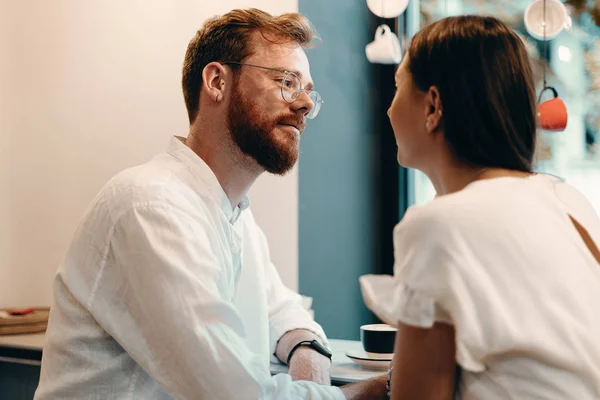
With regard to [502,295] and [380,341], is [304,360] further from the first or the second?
[502,295]

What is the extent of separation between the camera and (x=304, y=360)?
1709 millimetres

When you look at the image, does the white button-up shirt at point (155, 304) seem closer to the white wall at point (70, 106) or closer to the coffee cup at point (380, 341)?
the coffee cup at point (380, 341)

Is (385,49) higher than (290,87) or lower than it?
higher

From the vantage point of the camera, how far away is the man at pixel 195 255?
1.30 m

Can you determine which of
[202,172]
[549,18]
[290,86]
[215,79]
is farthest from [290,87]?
[549,18]

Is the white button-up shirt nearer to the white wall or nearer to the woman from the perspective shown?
the woman

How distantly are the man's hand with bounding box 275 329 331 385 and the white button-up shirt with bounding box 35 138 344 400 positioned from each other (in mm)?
221

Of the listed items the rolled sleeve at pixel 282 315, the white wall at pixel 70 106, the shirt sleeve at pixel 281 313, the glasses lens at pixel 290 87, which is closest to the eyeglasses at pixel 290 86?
the glasses lens at pixel 290 87

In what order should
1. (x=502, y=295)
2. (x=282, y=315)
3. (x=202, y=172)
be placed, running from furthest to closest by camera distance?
(x=282, y=315), (x=202, y=172), (x=502, y=295)

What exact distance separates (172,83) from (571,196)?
196cm

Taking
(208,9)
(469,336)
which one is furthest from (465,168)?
(208,9)

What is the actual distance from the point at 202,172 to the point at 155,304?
1.27 feet

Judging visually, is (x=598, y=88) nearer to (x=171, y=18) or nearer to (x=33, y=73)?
(x=171, y=18)

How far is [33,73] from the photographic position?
9.82ft
